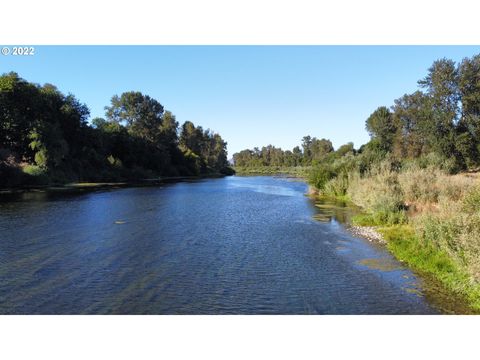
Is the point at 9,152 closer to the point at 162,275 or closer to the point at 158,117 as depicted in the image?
the point at 162,275

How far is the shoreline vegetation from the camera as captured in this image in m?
11.5

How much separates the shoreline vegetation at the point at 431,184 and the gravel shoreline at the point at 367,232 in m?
0.05

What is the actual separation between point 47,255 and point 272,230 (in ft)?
33.1

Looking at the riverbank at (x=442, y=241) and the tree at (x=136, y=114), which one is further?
the tree at (x=136, y=114)

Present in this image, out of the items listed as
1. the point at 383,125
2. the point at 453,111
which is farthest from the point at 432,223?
the point at 383,125

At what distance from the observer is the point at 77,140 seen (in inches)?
2771

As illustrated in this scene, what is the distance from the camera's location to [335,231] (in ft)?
65.1

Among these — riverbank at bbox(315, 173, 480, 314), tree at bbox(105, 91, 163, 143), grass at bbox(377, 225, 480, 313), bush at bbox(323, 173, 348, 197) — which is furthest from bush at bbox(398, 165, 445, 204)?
tree at bbox(105, 91, 163, 143)

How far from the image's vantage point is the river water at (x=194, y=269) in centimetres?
985

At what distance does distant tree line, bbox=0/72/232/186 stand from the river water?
32954mm

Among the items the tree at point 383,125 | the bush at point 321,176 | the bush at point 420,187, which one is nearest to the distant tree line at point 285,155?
the tree at point 383,125

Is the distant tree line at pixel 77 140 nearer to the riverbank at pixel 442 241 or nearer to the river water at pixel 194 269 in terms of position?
the river water at pixel 194 269

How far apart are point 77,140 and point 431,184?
60335 mm

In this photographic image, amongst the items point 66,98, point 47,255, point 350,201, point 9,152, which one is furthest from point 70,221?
point 66,98
